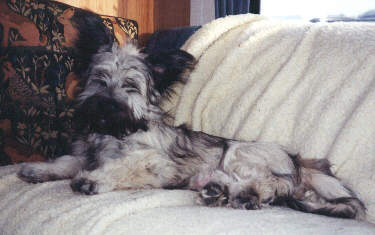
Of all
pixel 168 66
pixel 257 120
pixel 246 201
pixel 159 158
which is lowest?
pixel 246 201

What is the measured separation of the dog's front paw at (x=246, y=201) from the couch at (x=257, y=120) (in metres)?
0.15

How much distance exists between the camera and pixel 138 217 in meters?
1.64

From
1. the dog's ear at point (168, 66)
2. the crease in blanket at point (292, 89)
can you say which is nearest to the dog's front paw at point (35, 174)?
the dog's ear at point (168, 66)

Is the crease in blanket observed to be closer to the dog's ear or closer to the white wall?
the dog's ear

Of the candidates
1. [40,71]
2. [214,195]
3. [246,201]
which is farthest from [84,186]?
[40,71]

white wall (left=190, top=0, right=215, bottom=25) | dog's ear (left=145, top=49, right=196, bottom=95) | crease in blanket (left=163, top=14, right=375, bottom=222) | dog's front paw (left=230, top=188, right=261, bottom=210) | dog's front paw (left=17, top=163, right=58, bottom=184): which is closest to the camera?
dog's front paw (left=230, top=188, right=261, bottom=210)

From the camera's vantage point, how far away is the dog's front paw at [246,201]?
2.05 metres

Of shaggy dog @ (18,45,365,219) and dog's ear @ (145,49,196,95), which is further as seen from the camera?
dog's ear @ (145,49,196,95)

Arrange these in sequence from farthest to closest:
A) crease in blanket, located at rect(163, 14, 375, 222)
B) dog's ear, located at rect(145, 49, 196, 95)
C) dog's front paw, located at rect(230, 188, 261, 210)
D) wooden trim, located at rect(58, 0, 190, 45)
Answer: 1. wooden trim, located at rect(58, 0, 190, 45)
2. dog's ear, located at rect(145, 49, 196, 95)
3. crease in blanket, located at rect(163, 14, 375, 222)
4. dog's front paw, located at rect(230, 188, 261, 210)

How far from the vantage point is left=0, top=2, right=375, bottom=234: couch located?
5.36 ft

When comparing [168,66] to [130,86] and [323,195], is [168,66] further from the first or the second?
[323,195]

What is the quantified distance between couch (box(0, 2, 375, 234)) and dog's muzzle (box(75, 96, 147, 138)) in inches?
18.5

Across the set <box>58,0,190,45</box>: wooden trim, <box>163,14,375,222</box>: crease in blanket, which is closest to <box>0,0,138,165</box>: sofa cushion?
<box>163,14,375,222</box>: crease in blanket

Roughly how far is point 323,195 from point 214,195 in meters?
0.76
